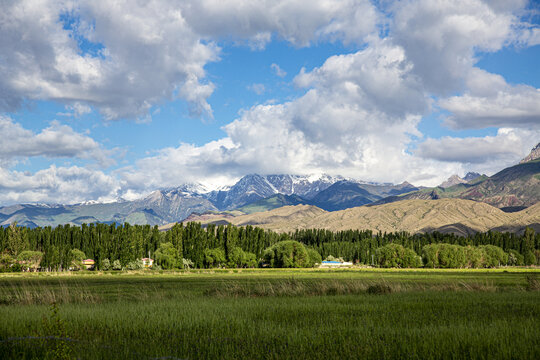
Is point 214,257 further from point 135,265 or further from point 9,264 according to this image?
point 9,264

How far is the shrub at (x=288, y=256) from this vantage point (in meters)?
154

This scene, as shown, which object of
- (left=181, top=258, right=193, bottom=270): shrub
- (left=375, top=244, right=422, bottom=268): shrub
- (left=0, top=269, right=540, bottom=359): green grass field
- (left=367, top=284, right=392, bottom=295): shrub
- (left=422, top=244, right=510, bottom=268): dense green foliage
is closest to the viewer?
(left=0, top=269, right=540, bottom=359): green grass field

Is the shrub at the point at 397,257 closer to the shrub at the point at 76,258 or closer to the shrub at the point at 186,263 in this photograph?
the shrub at the point at 186,263

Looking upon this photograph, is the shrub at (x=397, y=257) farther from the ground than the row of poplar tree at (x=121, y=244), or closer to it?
closer to it

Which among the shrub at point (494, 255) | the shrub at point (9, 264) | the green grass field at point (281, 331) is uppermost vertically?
the green grass field at point (281, 331)

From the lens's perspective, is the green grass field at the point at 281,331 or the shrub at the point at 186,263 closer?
the green grass field at the point at 281,331

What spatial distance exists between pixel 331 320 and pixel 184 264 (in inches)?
4907

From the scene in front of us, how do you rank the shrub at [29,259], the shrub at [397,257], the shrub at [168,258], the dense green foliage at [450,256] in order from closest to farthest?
the shrub at [29,259] → the shrub at [168,258] → the dense green foliage at [450,256] → the shrub at [397,257]

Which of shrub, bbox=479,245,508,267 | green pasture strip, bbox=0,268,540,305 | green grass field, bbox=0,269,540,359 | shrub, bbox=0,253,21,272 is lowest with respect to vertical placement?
shrub, bbox=479,245,508,267

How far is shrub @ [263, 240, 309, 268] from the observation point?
15388 centimetres

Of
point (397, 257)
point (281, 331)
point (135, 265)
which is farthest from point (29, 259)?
point (281, 331)

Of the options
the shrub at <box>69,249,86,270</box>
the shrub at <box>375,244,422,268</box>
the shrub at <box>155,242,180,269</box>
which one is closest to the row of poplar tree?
the shrub at <box>155,242,180,269</box>

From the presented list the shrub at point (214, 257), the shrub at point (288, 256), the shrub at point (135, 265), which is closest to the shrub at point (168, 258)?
the shrub at point (135, 265)

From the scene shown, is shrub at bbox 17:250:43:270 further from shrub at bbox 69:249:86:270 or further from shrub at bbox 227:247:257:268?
shrub at bbox 227:247:257:268
